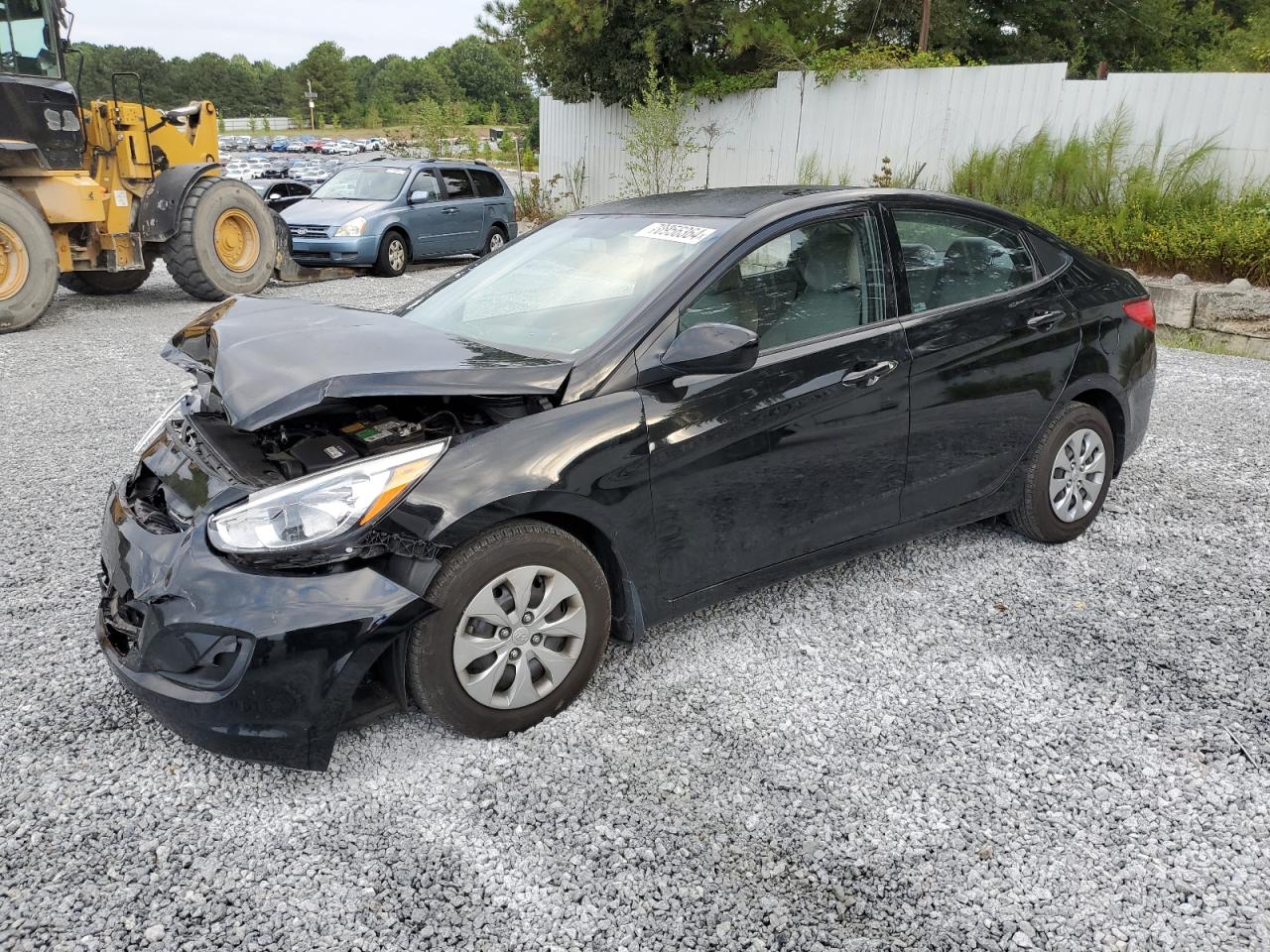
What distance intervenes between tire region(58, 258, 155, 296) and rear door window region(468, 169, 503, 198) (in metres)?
5.43

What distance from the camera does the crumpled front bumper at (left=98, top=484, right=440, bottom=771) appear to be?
254 cm

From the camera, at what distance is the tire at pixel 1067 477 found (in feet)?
13.7

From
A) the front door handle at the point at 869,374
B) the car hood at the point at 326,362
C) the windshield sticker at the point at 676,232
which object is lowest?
the front door handle at the point at 869,374

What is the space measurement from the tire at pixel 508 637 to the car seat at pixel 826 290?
3.84 feet

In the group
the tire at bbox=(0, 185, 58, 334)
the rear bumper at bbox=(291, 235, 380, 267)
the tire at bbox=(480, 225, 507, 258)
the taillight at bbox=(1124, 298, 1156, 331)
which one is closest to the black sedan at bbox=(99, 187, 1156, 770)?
the taillight at bbox=(1124, 298, 1156, 331)

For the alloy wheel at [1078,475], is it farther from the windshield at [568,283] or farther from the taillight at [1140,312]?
the windshield at [568,283]

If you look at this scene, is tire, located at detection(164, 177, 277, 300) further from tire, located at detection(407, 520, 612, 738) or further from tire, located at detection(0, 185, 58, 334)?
tire, located at detection(407, 520, 612, 738)

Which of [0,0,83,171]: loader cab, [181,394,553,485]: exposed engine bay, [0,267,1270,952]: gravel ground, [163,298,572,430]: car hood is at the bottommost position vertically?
[0,267,1270,952]: gravel ground

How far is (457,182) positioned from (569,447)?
13.4 m

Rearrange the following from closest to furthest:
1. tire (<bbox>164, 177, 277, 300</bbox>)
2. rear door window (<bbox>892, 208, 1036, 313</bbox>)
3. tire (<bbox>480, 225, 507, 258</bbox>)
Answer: rear door window (<bbox>892, 208, 1036, 313</bbox>) < tire (<bbox>164, 177, 277, 300</bbox>) < tire (<bbox>480, 225, 507, 258</bbox>)

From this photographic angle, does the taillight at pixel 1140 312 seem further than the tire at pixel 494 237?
No

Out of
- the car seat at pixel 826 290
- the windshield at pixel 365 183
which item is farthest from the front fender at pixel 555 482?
the windshield at pixel 365 183

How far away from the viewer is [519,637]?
2877mm

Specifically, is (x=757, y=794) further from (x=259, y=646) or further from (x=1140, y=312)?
(x=1140, y=312)
